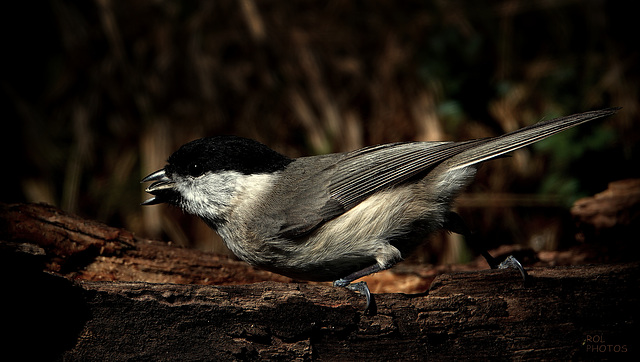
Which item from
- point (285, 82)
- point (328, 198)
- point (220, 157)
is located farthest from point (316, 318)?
point (285, 82)

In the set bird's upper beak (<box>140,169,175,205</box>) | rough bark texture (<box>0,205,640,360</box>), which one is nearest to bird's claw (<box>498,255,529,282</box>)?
rough bark texture (<box>0,205,640,360</box>)

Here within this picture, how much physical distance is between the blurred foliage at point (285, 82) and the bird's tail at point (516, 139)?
1.83m

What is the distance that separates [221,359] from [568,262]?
1944 mm

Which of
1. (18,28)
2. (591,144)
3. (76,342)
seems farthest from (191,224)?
(591,144)

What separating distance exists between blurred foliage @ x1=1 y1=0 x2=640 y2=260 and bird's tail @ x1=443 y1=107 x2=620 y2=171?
1.83 metres

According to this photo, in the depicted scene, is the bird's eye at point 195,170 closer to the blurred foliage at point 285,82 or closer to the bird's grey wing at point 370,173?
the bird's grey wing at point 370,173

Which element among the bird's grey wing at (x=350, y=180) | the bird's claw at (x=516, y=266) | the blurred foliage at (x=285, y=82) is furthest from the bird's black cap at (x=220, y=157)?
the blurred foliage at (x=285, y=82)

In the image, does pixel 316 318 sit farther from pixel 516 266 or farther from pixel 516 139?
pixel 516 139

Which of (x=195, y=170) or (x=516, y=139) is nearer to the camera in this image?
(x=516, y=139)

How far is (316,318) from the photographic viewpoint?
182cm

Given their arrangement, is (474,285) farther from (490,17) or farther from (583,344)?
(490,17)

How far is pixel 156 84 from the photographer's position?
4473 mm

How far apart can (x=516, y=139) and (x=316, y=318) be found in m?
1.07

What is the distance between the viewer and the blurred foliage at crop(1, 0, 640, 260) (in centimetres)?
417
